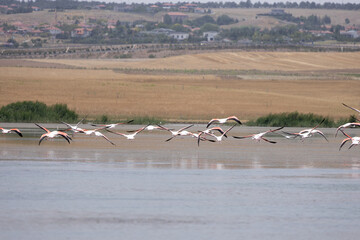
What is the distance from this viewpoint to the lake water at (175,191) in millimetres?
16453

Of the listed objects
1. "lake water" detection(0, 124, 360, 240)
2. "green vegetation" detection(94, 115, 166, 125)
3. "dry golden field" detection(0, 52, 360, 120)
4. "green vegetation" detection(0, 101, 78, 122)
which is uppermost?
"lake water" detection(0, 124, 360, 240)

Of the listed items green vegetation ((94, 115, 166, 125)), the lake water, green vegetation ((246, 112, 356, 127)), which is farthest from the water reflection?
green vegetation ((246, 112, 356, 127))

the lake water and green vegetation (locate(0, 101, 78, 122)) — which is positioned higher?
the lake water

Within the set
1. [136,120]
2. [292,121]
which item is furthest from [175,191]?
[292,121]

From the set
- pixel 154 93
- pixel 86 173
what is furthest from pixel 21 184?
pixel 154 93

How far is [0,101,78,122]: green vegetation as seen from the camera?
40062 mm

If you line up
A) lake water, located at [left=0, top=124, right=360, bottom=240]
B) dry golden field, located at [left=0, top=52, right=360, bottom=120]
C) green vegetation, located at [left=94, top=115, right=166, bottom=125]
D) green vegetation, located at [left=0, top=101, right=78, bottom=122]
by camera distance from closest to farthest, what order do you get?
lake water, located at [left=0, top=124, right=360, bottom=240]
green vegetation, located at [left=0, top=101, right=78, bottom=122]
green vegetation, located at [left=94, top=115, right=166, bottom=125]
dry golden field, located at [left=0, top=52, right=360, bottom=120]

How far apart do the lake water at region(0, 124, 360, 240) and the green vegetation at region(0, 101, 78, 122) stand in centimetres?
733

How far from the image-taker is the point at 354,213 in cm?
1853

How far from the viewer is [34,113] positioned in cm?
4056

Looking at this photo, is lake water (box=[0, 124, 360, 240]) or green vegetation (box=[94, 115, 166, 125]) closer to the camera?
lake water (box=[0, 124, 360, 240])

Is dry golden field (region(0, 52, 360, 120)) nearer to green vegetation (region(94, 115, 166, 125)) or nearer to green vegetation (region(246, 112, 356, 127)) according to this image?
green vegetation (region(94, 115, 166, 125))

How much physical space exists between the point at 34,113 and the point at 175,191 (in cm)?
2122

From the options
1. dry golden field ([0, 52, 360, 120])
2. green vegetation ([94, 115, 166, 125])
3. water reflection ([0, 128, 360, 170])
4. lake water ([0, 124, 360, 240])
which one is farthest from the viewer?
dry golden field ([0, 52, 360, 120])
